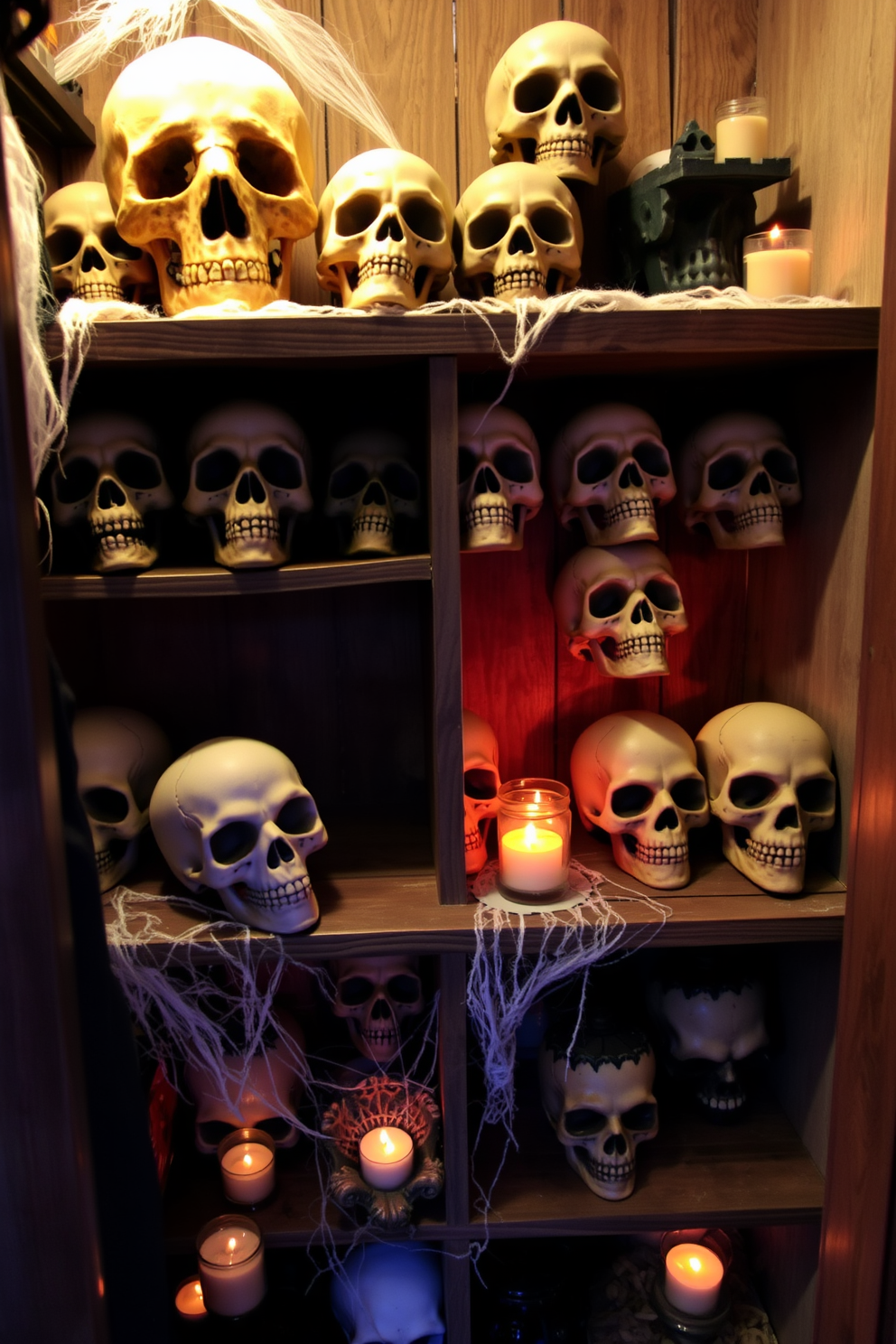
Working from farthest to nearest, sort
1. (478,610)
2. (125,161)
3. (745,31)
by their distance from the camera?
(478,610) → (745,31) → (125,161)

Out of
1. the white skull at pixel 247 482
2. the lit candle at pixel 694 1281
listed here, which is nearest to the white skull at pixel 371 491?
the white skull at pixel 247 482

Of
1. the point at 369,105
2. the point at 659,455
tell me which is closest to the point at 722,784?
the point at 659,455

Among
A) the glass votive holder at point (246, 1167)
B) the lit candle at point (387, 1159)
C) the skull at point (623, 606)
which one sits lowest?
the glass votive holder at point (246, 1167)

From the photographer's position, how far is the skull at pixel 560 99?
119 centimetres

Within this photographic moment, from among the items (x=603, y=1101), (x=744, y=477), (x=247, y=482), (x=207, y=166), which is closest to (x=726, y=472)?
(x=744, y=477)

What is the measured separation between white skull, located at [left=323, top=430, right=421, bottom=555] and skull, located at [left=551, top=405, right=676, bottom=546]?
206 mm

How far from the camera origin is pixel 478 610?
1.46 meters

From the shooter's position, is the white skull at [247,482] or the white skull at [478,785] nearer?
the white skull at [247,482]

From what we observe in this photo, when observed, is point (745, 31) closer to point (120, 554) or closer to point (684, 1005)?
point (120, 554)

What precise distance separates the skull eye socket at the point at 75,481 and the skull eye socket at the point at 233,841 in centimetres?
44

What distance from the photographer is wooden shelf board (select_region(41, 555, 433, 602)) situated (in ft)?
3.64

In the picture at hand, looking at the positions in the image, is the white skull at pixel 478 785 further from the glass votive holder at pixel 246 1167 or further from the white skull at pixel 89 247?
the white skull at pixel 89 247

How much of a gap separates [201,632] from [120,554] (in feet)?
1.09

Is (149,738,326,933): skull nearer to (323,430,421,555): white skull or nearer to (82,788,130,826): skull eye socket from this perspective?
(82,788,130,826): skull eye socket
